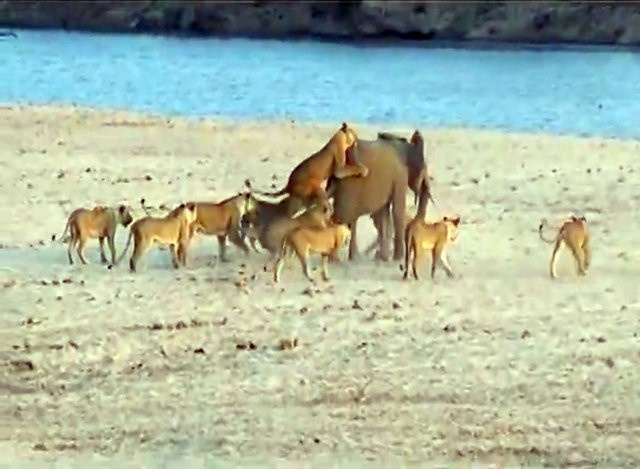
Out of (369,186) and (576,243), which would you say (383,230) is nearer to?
(369,186)

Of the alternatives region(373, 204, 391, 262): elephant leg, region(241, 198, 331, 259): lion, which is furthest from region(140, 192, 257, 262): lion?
region(373, 204, 391, 262): elephant leg

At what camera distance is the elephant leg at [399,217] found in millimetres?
4547

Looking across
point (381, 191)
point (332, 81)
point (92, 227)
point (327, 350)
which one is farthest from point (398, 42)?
point (327, 350)

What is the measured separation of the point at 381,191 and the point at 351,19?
12.3 metres

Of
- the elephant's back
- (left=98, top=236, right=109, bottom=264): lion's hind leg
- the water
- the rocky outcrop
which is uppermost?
the rocky outcrop

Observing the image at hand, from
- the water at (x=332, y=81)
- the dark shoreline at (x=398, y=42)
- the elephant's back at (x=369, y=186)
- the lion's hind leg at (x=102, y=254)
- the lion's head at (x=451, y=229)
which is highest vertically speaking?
the dark shoreline at (x=398, y=42)

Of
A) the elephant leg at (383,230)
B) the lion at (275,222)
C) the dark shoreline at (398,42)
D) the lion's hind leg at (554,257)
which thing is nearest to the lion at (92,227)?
the lion at (275,222)

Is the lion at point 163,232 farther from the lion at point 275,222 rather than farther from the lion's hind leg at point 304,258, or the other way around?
the lion's hind leg at point 304,258

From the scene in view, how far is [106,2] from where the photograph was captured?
1670 cm

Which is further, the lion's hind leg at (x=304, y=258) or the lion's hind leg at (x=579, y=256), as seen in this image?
the lion's hind leg at (x=579, y=256)

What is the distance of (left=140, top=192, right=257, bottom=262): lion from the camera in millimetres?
4402

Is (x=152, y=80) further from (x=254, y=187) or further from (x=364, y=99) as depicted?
(x=254, y=187)

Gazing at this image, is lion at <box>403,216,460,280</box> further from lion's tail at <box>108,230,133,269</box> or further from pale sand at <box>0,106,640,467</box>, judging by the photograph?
lion's tail at <box>108,230,133,269</box>

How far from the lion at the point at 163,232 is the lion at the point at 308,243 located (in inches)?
9.7
